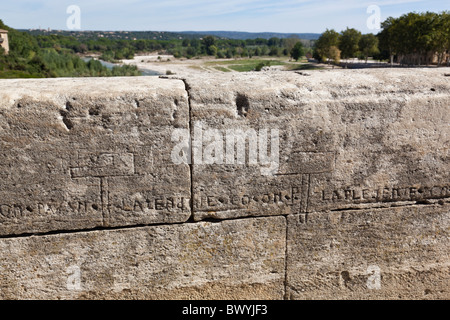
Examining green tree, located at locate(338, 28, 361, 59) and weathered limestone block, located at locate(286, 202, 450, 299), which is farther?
green tree, located at locate(338, 28, 361, 59)

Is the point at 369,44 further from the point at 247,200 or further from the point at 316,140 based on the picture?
the point at 247,200

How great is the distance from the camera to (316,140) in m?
2.12

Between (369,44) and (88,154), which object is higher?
(369,44)

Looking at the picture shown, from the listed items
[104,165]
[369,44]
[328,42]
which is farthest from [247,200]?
Answer: [328,42]

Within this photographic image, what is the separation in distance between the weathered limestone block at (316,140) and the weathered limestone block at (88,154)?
0.16 m

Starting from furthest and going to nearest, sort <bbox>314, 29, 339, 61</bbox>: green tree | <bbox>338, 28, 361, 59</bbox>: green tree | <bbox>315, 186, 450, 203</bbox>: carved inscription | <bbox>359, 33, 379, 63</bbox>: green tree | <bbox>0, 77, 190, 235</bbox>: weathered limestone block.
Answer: <bbox>314, 29, 339, 61</bbox>: green tree
<bbox>359, 33, 379, 63</bbox>: green tree
<bbox>338, 28, 361, 59</bbox>: green tree
<bbox>315, 186, 450, 203</bbox>: carved inscription
<bbox>0, 77, 190, 235</bbox>: weathered limestone block

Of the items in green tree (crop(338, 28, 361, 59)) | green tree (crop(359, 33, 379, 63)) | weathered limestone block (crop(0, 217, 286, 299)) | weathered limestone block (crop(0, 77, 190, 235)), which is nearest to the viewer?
weathered limestone block (crop(0, 77, 190, 235))

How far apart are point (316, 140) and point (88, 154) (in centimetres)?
114

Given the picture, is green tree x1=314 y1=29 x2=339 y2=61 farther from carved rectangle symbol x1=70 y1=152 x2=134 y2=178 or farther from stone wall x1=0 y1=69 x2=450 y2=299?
carved rectangle symbol x1=70 y1=152 x2=134 y2=178

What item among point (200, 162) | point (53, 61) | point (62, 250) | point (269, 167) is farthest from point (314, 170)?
point (53, 61)

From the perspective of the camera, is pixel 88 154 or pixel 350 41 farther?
pixel 350 41

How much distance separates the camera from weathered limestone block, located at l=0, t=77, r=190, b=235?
187 centimetres

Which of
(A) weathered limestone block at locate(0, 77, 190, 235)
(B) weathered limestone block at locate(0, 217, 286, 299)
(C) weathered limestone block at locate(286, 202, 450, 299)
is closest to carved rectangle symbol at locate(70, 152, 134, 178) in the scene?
(A) weathered limestone block at locate(0, 77, 190, 235)
